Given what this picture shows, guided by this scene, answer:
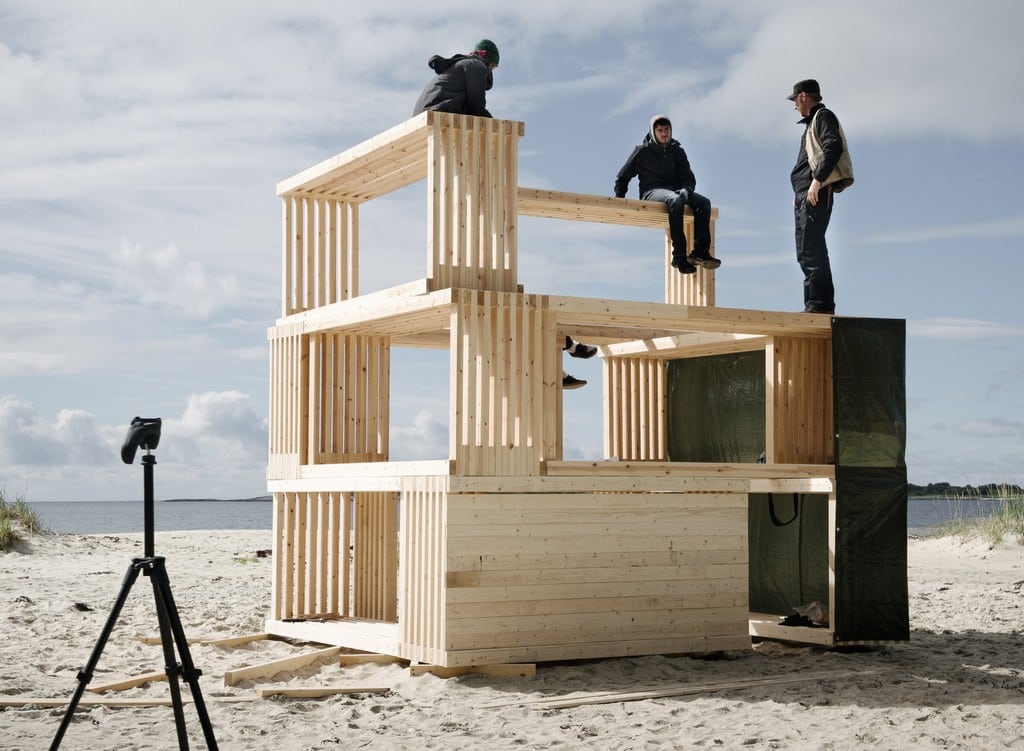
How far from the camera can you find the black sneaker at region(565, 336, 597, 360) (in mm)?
14078

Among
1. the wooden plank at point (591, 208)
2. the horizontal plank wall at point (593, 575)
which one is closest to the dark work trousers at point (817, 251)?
the wooden plank at point (591, 208)

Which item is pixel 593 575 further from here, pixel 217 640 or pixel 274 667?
pixel 217 640

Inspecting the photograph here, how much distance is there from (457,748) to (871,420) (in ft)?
17.8

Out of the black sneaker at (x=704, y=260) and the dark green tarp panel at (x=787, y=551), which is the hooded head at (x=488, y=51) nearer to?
the black sneaker at (x=704, y=260)

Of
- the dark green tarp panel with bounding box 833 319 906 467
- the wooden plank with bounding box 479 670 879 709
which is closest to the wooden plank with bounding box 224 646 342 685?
the wooden plank with bounding box 479 670 879 709

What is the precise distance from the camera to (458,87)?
33.3ft

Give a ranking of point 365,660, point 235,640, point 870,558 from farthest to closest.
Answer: point 235,640
point 870,558
point 365,660

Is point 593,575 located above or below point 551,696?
above

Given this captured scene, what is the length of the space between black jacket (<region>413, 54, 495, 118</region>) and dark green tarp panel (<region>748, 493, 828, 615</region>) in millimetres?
4799

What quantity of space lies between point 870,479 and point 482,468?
365 cm

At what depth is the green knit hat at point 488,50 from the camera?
10.6m

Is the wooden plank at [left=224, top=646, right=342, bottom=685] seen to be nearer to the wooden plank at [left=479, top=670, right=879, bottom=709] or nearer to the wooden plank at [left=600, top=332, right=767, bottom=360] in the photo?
the wooden plank at [left=479, top=670, right=879, bottom=709]

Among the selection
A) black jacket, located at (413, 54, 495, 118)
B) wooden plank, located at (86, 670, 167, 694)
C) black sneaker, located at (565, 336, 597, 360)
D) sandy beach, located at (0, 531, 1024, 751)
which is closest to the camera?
sandy beach, located at (0, 531, 1024, 751)

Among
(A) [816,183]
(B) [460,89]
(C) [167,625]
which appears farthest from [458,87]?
(C) [167,625]
